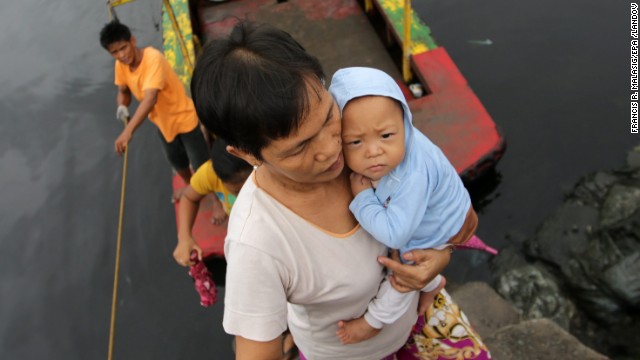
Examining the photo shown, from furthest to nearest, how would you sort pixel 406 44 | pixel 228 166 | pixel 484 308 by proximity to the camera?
pixel 406 44 → pixel 484 308 → pixel 228 166

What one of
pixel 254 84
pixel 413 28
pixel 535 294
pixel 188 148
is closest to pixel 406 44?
pixel 413 28

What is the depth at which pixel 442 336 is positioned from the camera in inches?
69.2

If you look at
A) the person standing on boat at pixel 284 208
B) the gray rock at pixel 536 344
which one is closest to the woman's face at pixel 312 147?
the person standing on boat at pixel 284 208

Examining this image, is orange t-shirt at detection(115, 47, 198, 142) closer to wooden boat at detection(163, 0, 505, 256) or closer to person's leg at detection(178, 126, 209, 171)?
person's leg at detection(178, 126, 209, 171)

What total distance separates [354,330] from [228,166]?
127 centimetres

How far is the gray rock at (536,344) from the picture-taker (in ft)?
9.11

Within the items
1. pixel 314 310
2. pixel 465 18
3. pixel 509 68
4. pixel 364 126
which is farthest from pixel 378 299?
pixel 465 18

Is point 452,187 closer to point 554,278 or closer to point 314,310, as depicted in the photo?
point 314,310

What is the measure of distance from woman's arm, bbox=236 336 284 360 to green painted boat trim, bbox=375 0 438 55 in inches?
162

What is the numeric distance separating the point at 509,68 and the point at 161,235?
453 centimetres

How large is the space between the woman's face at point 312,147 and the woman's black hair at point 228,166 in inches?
49.2

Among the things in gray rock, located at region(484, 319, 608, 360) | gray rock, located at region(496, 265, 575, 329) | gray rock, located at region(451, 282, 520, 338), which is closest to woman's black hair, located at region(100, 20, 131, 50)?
gray rock, located at region(451, 282, 520, 338)

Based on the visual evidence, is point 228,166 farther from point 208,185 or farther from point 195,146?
point 195,146

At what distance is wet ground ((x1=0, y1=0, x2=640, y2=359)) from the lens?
4.68 m
